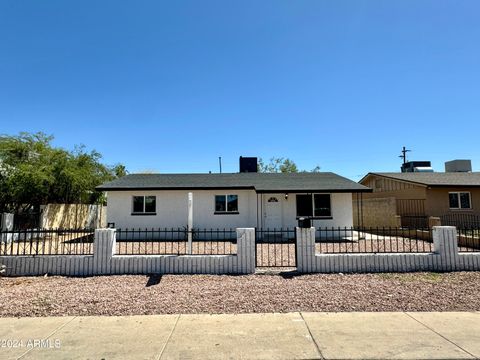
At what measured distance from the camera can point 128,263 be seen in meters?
8.14

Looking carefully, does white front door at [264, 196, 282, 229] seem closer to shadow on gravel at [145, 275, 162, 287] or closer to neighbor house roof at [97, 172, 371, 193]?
neighbor house roof at [97, 172, 371, 193]

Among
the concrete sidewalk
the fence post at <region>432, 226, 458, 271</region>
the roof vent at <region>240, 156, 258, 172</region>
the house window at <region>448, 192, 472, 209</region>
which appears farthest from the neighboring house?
the concrete sidewalk

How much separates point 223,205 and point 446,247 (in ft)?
37.2

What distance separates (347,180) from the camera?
62.3 ft

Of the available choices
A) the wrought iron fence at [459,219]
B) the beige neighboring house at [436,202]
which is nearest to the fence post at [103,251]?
the beige neighboring house at [436,202]

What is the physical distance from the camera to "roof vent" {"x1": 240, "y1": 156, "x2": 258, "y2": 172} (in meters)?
24.0

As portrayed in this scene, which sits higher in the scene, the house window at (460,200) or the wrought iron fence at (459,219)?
the house window at (460,200)

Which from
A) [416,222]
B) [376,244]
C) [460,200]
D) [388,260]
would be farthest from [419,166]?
[388,260]

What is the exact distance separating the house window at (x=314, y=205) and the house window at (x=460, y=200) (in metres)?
9.94

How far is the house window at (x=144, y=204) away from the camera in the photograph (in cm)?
1767

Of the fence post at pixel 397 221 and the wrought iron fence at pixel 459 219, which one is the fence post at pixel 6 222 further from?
the wrought iron fence at pixel 459 219

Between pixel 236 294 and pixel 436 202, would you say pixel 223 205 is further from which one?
pixel 436 202

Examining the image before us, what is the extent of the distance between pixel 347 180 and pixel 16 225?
1855 cm

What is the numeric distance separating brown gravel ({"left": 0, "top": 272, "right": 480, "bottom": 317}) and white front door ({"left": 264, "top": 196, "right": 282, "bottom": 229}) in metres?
9.47
